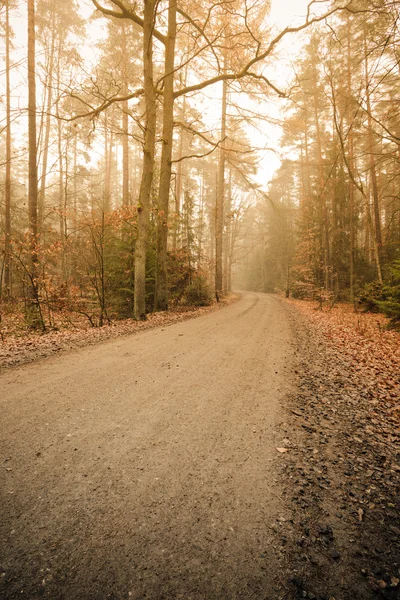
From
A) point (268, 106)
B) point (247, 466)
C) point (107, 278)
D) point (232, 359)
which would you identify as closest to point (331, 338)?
point (232, 359)

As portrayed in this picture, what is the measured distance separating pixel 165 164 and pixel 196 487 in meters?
11.0

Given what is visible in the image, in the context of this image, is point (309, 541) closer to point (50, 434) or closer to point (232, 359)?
point (50, 434)

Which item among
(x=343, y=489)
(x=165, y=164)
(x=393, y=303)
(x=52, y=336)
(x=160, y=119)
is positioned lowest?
(x=343, y=489)

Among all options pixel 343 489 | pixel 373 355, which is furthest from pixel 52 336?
pixel 373 355

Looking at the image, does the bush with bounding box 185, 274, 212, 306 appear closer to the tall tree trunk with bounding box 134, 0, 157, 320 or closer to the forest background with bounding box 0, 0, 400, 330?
the forest background with bounding box 0, 0, 400, 330

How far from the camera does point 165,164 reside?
415 inches

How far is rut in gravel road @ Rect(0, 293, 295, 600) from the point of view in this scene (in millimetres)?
1297

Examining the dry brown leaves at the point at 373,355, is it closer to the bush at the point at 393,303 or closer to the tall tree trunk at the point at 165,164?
the bush at the point at 393,303

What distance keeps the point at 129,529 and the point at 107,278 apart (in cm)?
937

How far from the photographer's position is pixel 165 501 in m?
1.74

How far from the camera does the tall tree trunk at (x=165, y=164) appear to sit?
10102 mm

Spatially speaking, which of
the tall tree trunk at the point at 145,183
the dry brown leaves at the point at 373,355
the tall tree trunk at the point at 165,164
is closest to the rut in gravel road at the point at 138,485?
the dry brown leaves at the point at 373,355

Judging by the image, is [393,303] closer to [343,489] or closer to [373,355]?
[373,355]

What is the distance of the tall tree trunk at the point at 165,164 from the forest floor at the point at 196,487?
279 inches
